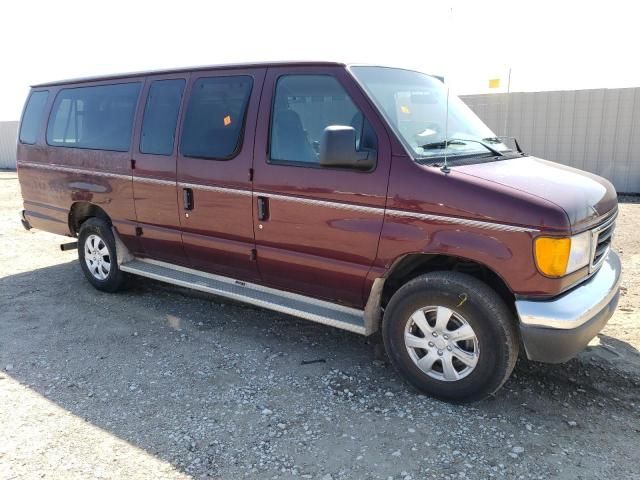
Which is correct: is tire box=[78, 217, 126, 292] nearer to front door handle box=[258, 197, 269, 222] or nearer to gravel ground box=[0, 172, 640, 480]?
gravel ground box=[0, 172, 640, 480]

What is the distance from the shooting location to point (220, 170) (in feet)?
14.0

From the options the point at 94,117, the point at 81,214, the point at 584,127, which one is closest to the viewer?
the point at 94,117

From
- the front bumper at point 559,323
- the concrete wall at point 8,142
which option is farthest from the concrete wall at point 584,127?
the concrete wall at point 8,142

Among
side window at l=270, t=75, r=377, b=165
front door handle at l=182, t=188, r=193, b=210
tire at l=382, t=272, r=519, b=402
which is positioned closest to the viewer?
tire at l=382, t=272, r=519, b=402

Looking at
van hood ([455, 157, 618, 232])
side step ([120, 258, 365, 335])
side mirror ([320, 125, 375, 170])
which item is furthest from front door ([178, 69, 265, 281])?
van hood ([455, 157, 618, 232])

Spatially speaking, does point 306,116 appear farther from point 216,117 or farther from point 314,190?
point 216,117

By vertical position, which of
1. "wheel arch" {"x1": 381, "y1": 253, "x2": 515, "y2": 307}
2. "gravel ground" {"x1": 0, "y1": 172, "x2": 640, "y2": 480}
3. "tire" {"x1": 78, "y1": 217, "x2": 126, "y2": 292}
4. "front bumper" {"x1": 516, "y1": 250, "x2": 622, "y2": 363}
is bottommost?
"gravel ground" {"x1": 0, "y1": 172, "x2": 640, "y2": 480}

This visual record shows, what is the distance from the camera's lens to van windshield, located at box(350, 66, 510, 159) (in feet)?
11.8

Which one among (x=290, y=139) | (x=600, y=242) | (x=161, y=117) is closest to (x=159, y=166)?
(x=161, y=117)

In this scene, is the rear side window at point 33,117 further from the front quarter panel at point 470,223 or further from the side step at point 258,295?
the front quarter panel at point 470,223

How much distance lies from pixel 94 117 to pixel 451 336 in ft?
13.9

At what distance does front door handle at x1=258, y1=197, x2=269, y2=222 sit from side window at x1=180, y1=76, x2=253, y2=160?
47 centimetres

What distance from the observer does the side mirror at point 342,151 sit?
334cm

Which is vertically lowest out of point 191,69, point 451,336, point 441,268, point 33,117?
point 451,336
